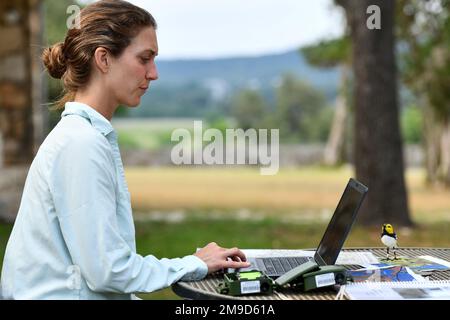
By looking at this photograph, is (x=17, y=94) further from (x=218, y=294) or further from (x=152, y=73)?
(x=218, y=294)

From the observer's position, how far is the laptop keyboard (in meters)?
2.12

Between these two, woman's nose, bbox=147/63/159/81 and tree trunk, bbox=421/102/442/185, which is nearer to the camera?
woman's nose, bbox=147/63/159/81

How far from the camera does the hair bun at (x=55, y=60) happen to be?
196cm

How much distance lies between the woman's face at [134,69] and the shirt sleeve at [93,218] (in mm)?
195

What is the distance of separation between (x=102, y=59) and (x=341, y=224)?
792 mm

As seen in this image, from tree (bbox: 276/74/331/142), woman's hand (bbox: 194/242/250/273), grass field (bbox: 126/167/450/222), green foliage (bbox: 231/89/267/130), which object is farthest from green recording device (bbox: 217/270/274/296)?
green foliage (bbox: 231/89/267/130)

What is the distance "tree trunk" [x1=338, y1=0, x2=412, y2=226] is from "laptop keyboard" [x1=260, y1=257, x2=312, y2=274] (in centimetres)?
512

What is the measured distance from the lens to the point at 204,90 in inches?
1527

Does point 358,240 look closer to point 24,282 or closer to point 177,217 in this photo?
point 177,217

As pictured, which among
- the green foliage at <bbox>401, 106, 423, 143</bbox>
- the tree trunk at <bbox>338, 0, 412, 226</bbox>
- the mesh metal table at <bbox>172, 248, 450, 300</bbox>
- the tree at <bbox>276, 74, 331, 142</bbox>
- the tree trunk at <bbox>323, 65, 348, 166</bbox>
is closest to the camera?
the mesh metal table at <bbox>172, 248, 450, 300</bbox>

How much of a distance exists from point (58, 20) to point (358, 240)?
18848 millimetres

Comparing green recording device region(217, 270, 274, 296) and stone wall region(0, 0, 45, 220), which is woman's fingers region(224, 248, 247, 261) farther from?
stone wall region(0, 0, 45, 220)

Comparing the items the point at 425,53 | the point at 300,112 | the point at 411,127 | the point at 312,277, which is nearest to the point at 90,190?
the point at 312,277
